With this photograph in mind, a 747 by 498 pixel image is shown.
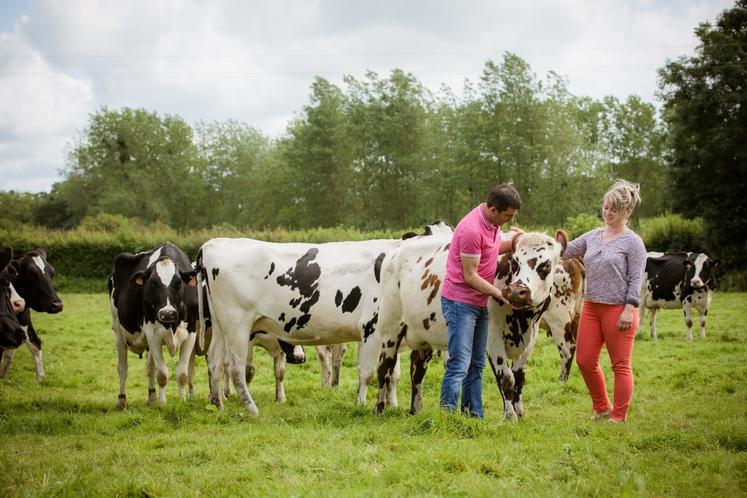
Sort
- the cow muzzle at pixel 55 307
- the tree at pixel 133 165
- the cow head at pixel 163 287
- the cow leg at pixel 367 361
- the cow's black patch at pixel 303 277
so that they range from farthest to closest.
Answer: the tree at pixel 133 165 < the cow muzzle at pixel 55 307 < the cow head at pixel 163 287 < the cow's black patch at pixel 303 277 < the cow leg at pixel 367 361

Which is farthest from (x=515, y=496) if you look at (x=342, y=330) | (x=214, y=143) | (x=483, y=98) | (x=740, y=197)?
(x=214, y=143)

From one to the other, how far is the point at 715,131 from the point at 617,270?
1218 inches

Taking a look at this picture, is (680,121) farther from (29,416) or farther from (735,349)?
(29,416)

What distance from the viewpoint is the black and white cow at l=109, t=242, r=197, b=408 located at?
32.0 ft

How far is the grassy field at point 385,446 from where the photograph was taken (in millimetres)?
5141

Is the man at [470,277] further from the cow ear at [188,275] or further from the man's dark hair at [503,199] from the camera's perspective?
→ the cow ear at [188,275]

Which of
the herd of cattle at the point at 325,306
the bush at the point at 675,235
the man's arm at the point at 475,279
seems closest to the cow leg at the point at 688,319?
the herd of cattle at the point at 325,306

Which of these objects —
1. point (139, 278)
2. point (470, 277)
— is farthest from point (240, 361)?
point (470, 277)

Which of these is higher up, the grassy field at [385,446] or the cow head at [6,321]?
the cow head at [6,321]

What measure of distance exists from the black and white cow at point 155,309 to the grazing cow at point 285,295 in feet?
2.33

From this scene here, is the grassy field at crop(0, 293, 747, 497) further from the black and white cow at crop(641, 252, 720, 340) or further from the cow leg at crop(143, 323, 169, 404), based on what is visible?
the black and white cow at crop(641, 252, 720, 340)

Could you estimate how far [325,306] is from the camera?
909 centimetres

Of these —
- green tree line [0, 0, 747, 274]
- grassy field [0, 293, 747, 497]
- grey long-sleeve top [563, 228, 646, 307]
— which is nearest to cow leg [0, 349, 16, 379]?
grassy field [0, 293, 747, 497]

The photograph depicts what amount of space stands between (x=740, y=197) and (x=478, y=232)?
105 ft
